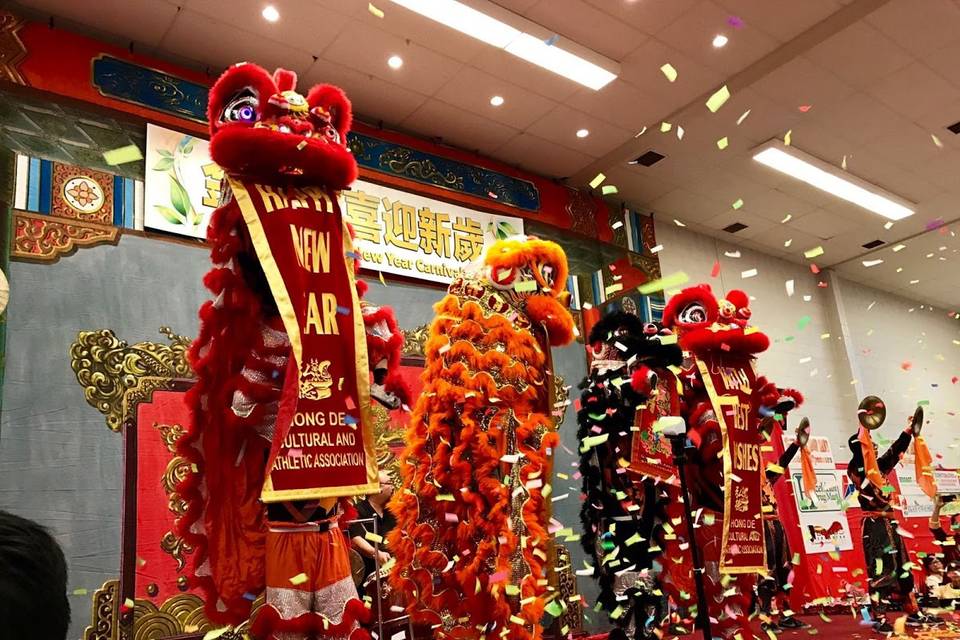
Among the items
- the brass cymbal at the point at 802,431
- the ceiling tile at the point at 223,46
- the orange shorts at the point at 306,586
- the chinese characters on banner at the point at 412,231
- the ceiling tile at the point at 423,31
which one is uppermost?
the ceiling tile at the point at 223,46

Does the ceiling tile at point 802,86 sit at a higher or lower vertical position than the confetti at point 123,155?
higher

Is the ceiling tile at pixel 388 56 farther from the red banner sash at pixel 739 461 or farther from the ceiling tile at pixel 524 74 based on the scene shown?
the red banner sash at pixel 739 461

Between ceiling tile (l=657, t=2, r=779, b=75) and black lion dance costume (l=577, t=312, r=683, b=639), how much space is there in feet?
7.03

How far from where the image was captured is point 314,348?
2043mm

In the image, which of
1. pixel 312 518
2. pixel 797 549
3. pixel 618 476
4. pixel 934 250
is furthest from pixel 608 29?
pixel 934 250

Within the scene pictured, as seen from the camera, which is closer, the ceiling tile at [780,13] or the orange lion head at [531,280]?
the orange lion head at [531,280]

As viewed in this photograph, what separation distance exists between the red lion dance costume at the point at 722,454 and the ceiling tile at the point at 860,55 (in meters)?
2.29

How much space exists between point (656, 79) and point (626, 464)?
2.98 m

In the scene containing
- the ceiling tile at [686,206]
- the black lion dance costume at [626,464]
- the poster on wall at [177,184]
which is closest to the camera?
the black lion dance costume at [626,464]

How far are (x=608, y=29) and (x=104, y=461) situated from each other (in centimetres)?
376

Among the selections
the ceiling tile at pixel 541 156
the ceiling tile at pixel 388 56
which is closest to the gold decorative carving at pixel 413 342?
the ceiling tile at pixel 388 56

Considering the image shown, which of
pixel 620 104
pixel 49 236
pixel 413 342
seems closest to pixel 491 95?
pixel 620 104

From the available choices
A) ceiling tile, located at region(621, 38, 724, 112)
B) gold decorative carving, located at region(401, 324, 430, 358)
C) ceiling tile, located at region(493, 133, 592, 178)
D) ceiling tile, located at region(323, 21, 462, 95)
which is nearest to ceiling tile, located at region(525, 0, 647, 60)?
ceiling tile, located at region(621, 38, 724, 112)

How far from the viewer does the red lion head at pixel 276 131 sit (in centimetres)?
210
